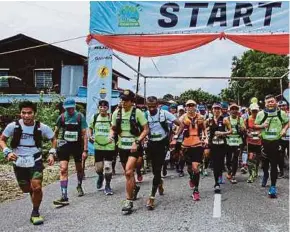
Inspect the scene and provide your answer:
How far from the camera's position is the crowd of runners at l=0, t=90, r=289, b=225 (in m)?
6.54

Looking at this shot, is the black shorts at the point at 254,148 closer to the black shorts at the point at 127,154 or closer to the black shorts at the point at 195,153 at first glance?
the black shorts at the point at 195,153

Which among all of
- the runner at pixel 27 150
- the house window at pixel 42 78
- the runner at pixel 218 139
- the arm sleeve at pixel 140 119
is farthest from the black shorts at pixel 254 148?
the house window at pixel 42 78

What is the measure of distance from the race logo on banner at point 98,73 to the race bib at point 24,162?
7.76m

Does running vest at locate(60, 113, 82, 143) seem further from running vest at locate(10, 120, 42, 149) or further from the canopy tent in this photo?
the canopy tent

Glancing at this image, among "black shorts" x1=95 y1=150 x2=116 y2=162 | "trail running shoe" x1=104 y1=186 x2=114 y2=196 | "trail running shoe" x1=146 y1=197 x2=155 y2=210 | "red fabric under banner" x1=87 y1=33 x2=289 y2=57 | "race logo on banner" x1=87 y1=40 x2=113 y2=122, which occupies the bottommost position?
"trail running shoe" x1=104 y1=186 x2=114 y2=196

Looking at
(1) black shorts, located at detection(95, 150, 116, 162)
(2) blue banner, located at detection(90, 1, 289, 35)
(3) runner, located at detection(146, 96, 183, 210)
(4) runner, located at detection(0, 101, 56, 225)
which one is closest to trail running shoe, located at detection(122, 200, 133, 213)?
(3) runner, located at detection(146, 96, 183, 210)

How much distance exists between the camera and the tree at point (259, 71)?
41.0m

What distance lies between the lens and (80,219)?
6.57m

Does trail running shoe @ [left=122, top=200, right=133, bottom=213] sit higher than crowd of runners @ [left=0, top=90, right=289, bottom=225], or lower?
lower

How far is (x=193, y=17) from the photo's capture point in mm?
13070

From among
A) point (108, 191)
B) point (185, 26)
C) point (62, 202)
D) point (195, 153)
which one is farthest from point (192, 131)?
point (185, 26)

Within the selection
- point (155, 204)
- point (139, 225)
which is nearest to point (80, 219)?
point (139, 225)

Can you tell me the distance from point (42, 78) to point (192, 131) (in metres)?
26.9

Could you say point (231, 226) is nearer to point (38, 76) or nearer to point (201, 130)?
point (201, 130)
